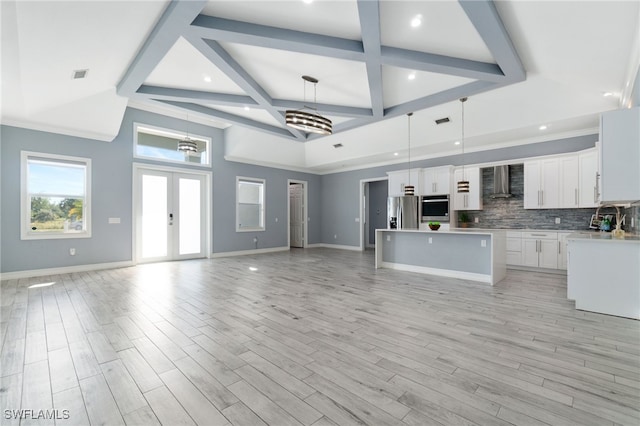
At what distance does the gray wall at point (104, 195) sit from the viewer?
515 centimetres

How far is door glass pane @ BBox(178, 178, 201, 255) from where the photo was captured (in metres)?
7.45

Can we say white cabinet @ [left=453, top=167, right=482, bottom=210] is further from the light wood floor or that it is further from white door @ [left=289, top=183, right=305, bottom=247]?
white door @ [left=289, top=183, right=305, bottom=247]

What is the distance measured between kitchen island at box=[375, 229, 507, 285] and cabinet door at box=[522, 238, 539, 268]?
0.94 meters

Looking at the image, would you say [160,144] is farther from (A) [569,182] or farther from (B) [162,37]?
(A) [569,182]

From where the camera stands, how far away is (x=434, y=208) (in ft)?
24.2

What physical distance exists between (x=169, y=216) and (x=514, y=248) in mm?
8382

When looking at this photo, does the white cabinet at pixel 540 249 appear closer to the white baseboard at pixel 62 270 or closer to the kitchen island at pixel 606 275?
the kitchen island at pixel 606 275

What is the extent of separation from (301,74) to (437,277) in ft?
14.5

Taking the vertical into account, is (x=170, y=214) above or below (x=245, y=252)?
above

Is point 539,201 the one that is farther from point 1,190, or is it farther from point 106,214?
point 1,190

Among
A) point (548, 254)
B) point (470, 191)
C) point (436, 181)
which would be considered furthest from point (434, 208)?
point (548, 254)

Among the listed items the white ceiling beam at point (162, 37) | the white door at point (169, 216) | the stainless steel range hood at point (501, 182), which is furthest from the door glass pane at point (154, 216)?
the stainless steel range hood at point (501, 182)

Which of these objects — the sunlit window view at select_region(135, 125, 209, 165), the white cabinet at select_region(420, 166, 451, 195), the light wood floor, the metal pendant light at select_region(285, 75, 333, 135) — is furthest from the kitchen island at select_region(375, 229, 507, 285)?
the sunlit window view at select_region(135, 125, 209, 165)

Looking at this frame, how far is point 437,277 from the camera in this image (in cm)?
530
